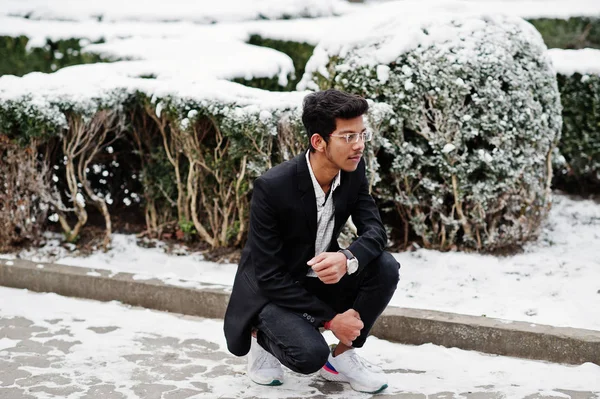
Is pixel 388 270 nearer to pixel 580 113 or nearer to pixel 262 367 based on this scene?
pixel 262 367

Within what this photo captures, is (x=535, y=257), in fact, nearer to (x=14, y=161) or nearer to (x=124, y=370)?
(x=124, y=370)

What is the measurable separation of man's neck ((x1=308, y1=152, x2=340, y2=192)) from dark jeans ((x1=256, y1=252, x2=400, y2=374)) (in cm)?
47

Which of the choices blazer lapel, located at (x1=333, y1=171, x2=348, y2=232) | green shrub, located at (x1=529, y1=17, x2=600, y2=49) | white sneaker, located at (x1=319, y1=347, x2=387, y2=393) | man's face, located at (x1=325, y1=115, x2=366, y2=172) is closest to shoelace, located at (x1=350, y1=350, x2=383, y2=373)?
white sneaker, located at (x1=319, y1=347, x2=387, y2=393)

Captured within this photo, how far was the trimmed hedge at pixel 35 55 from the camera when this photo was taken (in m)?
9.81

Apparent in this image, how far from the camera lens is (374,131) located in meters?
5.74

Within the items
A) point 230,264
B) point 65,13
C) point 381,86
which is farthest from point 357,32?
point 65,13

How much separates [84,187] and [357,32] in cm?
242

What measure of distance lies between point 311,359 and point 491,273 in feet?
6.81

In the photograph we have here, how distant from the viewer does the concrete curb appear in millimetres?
4578

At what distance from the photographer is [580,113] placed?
7328mm

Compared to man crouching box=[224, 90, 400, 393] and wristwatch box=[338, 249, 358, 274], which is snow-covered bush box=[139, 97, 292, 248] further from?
wristwatch box=[338, 249, 358, 274]

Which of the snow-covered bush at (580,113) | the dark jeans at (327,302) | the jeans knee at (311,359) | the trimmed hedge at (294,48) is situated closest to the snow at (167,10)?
the trimmed hedge at (294,48)

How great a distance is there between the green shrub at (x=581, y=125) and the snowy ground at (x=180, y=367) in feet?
10.6

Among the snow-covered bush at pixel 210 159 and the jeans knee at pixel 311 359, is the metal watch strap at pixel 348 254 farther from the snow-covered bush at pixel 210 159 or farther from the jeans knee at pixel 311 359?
the snow-covered bush at pixel 210 159
